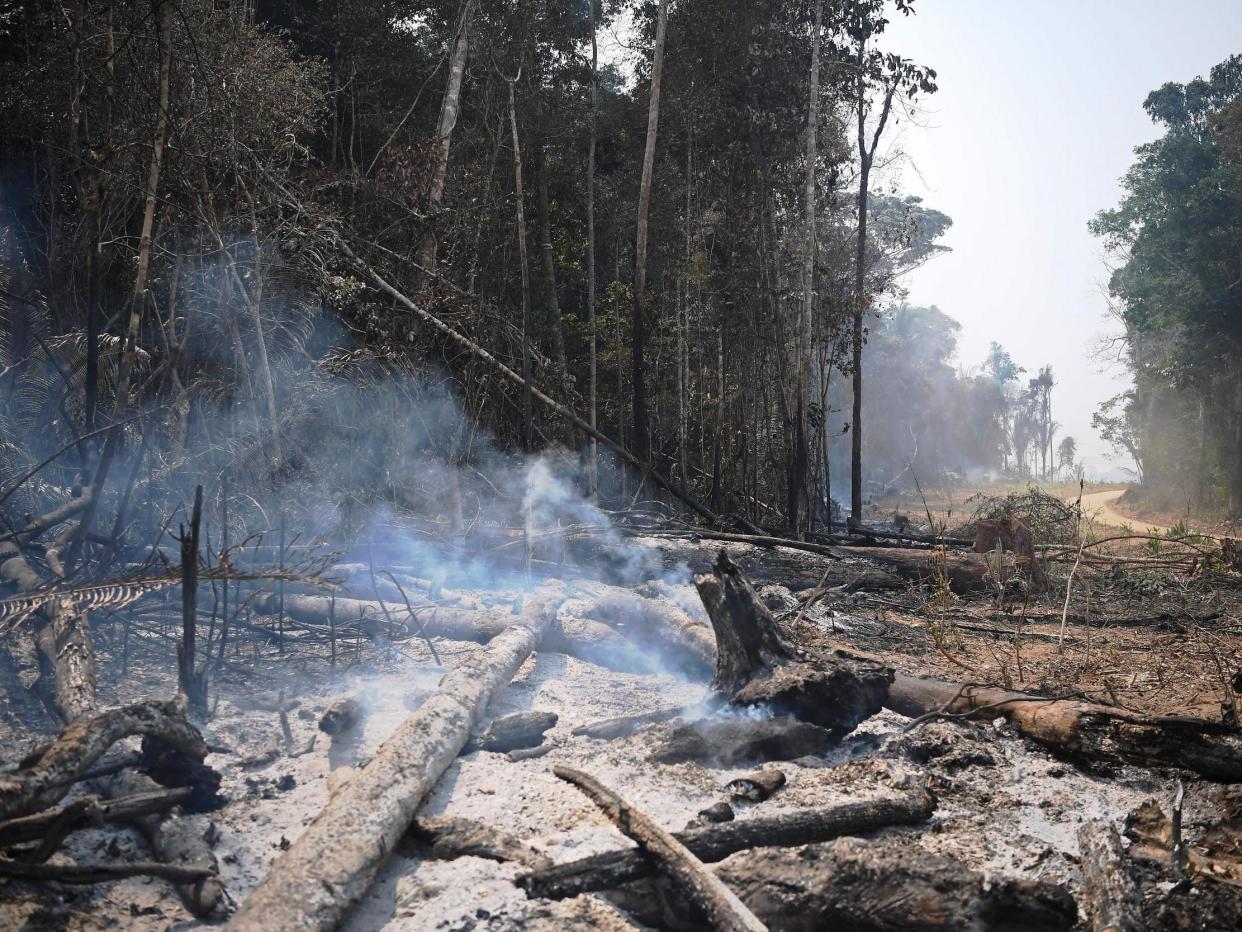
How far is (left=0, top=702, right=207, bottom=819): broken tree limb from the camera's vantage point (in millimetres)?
2434

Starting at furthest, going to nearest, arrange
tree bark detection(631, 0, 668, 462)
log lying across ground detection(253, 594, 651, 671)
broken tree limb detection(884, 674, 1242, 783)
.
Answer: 1. tree bark detection(631, 0, 668, 462)
2. log lying across ground detection(253, 594, 651, 671)
3. broken tree limb detection(884, 674, 1242, 783)

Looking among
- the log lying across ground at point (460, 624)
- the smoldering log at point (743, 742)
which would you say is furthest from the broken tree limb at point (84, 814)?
the log lying across ground at point (460, 624)

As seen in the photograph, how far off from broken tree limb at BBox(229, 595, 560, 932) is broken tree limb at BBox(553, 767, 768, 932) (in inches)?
29.8

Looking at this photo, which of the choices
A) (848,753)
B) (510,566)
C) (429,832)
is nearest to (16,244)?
(510,566)

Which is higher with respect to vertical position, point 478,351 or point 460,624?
point 478,351

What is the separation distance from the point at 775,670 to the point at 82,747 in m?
2.94

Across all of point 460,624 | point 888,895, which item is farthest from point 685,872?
point 460,624

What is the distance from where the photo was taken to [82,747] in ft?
9.02

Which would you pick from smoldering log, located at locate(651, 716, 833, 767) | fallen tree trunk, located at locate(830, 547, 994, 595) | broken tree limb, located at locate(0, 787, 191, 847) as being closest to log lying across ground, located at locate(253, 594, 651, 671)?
smoldering log, located at locate(651, 716, 833, 767)

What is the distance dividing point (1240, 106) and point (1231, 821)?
950 inches

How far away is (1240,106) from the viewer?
2056 centimetres

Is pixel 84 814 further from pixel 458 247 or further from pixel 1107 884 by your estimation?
pixel 458 247

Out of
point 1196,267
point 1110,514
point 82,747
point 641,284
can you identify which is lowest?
point 1110,514

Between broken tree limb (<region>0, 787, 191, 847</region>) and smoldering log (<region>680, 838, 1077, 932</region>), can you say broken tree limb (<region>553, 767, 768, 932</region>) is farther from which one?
broken tree limb (<region>0, 787, 191, 847</region>)
